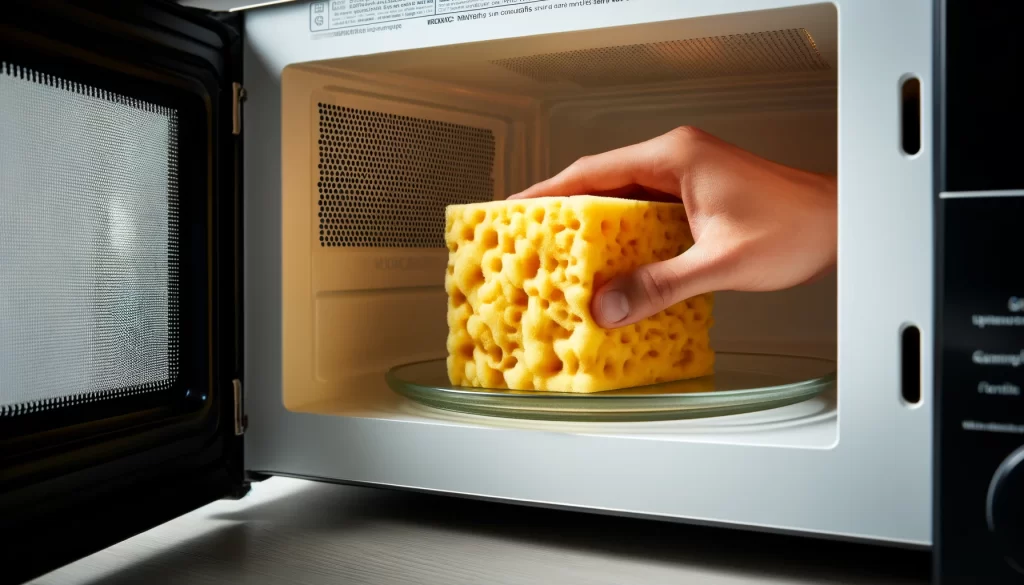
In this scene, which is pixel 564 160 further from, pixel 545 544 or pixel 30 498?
pixel 30 498

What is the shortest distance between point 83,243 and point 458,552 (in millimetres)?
362

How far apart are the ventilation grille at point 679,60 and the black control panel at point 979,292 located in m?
0.25

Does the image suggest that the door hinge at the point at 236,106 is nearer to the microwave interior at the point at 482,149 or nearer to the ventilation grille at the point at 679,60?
the microwave interior at the point at 482,149

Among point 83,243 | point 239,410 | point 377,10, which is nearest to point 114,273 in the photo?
point 83,243

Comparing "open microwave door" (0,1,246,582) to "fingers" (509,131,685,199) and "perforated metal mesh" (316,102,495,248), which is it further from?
"fingers" (509,131,685,199)

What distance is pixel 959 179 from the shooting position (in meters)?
0.50

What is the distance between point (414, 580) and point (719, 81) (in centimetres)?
68

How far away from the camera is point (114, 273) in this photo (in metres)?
0.67

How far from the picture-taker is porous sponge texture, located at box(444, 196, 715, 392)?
750 millimetres

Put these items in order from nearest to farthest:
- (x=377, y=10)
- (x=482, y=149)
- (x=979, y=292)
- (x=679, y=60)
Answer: (x=979, y=292) → (x=377, y=10) → (x=679, y=60) → (x=482, y=149)

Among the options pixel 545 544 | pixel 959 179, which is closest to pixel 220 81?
pixel 545 544

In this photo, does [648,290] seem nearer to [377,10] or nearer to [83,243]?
[377,10]

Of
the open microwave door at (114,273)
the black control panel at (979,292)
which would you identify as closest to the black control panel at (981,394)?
the black control panel at (979,292)

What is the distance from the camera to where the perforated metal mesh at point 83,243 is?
1.90 ft
